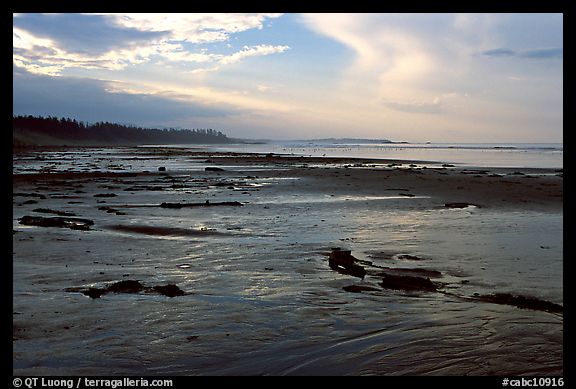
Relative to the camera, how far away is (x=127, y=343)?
207 inches

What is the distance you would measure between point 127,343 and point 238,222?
895cm

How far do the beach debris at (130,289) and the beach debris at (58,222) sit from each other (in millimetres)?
6011

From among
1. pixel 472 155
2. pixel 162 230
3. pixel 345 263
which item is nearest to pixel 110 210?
pixel 162 230

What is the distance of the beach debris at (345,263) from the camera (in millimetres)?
8367

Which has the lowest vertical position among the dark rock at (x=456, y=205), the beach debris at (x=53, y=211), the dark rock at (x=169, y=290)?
the beach debris at (x=53, y=211)

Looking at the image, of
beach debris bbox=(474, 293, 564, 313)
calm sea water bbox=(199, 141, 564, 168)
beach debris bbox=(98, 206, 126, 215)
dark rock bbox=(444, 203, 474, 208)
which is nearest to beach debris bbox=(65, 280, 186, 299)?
beach debris bbox=(474, 293, 564, 313)

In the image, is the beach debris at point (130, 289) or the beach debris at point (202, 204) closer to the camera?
the beach debris at point (130, 289)

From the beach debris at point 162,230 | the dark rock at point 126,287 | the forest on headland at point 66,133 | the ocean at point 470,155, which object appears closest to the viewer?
the dark rock at point 126,287

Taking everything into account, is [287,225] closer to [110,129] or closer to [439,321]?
[439,321]

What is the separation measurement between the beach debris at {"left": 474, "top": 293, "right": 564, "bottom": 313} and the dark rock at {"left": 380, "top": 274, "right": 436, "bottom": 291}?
72 centimetres

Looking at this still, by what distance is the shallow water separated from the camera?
488 cm

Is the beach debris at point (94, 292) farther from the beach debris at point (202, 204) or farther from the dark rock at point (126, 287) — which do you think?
the beach debris at point (202, 204)

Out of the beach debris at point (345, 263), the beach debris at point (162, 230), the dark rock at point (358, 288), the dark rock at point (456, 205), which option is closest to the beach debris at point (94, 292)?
the dark rock at point (358, 288)
